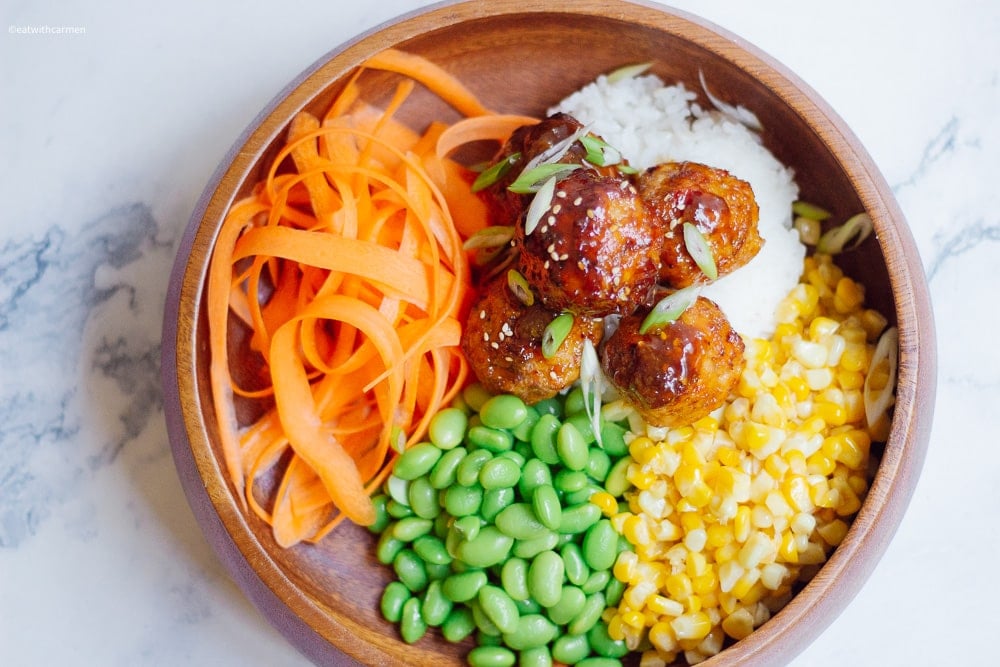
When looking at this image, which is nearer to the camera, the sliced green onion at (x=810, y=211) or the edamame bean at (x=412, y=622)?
the edamame bean at (x=412, y=622)

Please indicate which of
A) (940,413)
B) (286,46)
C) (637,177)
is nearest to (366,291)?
(637,177)

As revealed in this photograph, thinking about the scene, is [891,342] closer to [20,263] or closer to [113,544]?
[113,544]

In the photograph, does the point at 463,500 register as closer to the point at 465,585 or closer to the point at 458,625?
the point at 465,585

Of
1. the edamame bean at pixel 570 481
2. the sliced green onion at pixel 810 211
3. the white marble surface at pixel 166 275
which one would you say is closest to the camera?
the edamame bean at pixel 570 481

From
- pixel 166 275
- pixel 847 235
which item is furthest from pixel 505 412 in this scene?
pixel 166 275

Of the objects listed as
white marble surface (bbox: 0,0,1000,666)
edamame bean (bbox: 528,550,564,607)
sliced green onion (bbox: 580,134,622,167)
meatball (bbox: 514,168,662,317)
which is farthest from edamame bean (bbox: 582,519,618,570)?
sliced green onion (bbox: 580,134,622,167)

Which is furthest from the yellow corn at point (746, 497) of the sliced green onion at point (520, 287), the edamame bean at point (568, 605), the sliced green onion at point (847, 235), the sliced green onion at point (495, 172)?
the sliced green onion at point (495, 172)

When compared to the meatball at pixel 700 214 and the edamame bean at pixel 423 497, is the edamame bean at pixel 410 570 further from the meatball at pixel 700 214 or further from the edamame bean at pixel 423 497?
the meatball at pixel 700 214
